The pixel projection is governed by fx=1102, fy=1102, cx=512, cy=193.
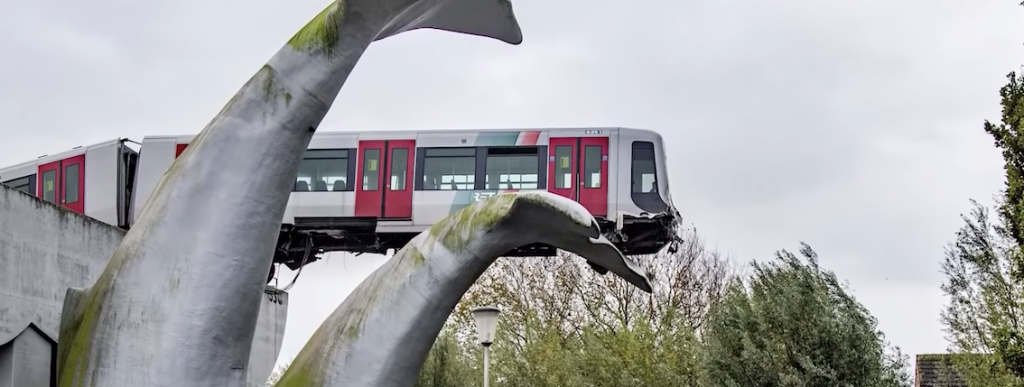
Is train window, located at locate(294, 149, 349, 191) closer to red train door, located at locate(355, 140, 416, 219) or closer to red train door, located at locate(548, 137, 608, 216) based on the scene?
red train door, located at locate(355, 140, 416, 219)

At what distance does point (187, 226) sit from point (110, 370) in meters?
0.85

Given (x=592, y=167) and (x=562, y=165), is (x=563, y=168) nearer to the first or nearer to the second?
(x=562, y=165)

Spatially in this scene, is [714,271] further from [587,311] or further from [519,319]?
[519,319]

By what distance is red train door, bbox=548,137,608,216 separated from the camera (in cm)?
2161

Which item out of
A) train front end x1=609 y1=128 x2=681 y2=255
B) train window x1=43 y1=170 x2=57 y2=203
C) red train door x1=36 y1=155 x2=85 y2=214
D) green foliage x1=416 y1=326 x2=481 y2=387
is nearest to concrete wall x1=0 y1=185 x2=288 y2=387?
train front end x1=609 y1=128 x2=681 y2=255

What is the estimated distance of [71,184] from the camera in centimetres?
2236

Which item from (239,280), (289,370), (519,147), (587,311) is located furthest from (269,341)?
(587,311)

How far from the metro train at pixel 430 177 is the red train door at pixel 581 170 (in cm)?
2

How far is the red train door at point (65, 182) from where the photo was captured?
2200 cm

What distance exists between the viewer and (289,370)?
6.78 metres

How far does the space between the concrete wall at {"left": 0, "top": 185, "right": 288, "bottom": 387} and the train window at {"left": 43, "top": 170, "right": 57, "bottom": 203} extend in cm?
1517

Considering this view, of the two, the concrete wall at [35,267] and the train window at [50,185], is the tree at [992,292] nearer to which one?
the concrete wall at [35,267]

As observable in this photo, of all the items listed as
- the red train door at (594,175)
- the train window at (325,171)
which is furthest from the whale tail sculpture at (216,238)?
the train window at (325,171)

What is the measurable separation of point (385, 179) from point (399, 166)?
387 mm
